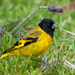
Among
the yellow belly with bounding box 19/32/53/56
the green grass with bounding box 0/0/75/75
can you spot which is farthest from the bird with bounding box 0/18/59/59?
the green grass with bounding box 0/0/75/75

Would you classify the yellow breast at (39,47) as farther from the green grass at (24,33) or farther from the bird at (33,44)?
the green grass at (24,33)

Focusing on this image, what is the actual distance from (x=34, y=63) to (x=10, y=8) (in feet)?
11.7

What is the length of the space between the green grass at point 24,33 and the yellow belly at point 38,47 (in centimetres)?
14

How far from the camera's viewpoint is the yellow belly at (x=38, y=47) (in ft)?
11.2

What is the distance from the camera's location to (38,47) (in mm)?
3422

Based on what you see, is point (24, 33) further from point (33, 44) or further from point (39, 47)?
point (39, 47)

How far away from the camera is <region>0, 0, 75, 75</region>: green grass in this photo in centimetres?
288

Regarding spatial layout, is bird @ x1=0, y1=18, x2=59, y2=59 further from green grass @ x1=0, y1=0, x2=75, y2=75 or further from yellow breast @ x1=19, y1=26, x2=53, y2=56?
green grass @ x1=0, y1=0, x2=75, y2=75

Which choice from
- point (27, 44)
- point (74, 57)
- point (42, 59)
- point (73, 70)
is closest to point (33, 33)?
point (27, 44)

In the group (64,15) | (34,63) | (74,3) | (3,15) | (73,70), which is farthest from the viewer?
(74,3)

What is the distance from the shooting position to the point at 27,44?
11.7 feet

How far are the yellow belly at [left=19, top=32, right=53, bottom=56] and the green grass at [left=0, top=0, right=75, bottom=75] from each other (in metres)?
0.14

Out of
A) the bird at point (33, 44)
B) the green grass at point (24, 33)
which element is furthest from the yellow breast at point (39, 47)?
the green grass at point (24, 33)

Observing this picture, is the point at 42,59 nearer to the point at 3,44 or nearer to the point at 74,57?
the point at 74,57
